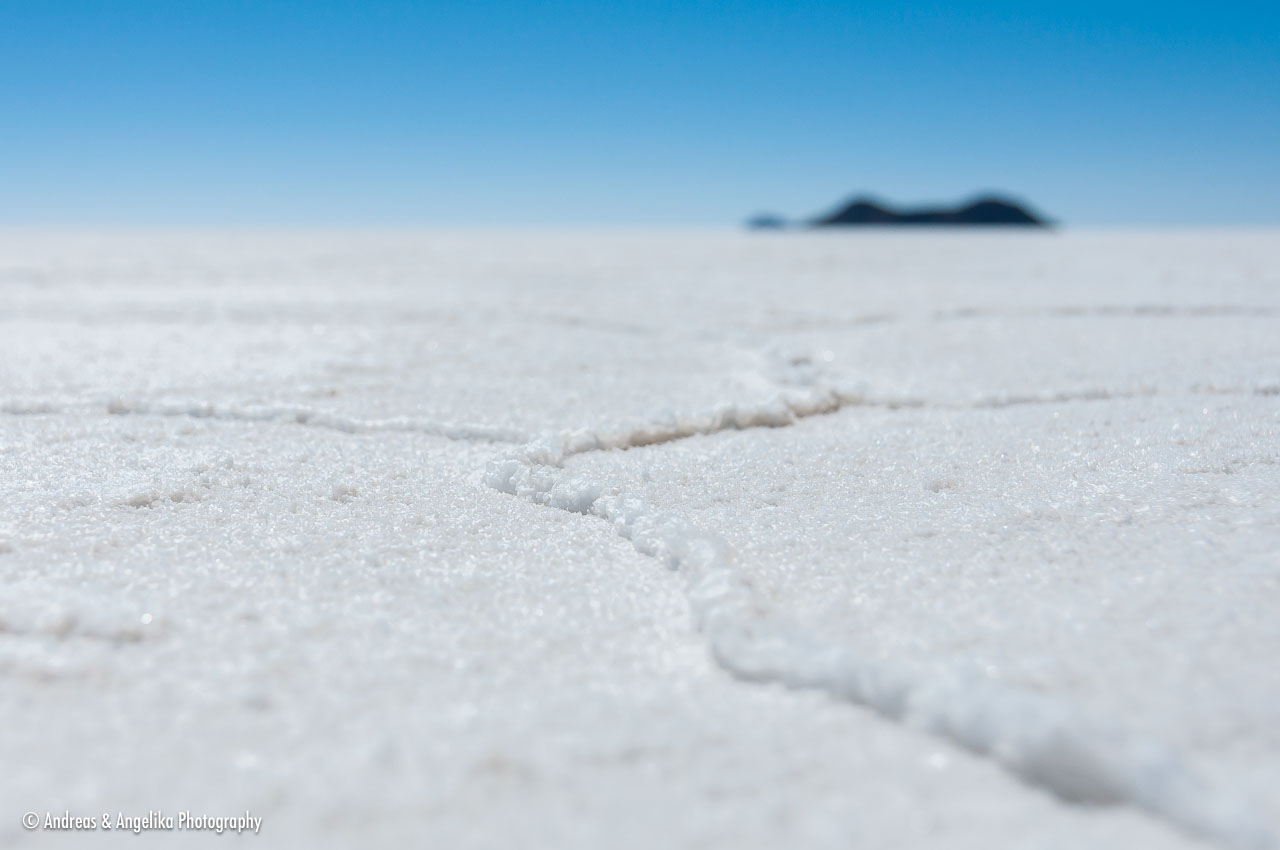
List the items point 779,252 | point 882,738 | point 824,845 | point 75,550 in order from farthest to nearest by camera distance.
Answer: point 779,252 → point 75,550 → point 882,738 → point 824,845

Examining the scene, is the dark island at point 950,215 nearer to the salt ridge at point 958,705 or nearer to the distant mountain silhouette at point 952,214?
the distant mountain silhouette at point 952,214

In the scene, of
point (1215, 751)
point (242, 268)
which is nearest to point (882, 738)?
point (1215, 751)

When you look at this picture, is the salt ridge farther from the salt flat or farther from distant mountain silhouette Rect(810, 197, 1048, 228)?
distant mountain silhouette Rect(810, 197, 1048, 228)

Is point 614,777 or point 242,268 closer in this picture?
point 614,777

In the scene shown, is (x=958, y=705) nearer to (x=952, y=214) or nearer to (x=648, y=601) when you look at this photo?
(x=648, y=601)

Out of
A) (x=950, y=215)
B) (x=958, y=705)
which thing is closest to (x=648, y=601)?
(x=958, y=705)

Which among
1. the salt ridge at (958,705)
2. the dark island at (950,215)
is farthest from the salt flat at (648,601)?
the dark island at (950,215)

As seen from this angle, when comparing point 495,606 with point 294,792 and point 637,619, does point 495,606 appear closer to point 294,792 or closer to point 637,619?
point 637,619
